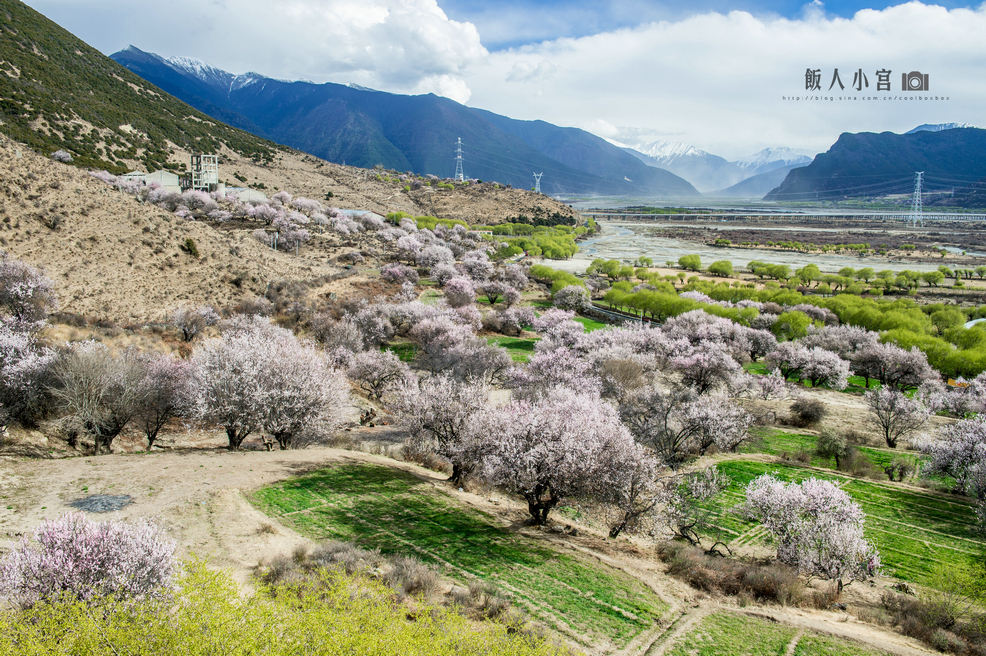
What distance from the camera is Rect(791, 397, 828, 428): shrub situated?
33.3 meters

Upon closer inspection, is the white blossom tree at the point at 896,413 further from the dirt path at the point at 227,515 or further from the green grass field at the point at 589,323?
the green grass field at the point at 589,323

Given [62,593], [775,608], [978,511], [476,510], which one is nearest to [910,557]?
[978,511]

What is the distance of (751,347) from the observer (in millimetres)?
47312

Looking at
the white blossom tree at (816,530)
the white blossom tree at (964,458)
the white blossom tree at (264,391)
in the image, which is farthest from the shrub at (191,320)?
the white blossom tree at (964,458)

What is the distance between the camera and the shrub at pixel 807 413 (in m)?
33.3

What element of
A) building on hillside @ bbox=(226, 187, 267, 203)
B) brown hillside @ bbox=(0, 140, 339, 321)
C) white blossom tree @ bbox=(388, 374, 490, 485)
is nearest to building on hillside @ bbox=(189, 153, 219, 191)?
building on hillside @ bbox=(226, 187, 267, 203)

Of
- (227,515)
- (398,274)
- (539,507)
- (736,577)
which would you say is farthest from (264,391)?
(398,274)

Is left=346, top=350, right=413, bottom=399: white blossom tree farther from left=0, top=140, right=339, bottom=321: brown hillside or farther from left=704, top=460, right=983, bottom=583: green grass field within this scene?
left=704, top=460, right=983, bottom=583: green grass field

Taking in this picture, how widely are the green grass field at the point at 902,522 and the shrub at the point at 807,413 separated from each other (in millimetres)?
8705

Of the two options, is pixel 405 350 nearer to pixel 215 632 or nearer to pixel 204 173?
pixel 215 632

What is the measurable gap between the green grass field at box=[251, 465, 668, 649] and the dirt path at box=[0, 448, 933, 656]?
0.59m

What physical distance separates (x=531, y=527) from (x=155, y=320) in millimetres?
33422

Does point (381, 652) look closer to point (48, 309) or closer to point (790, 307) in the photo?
point (48, 309)

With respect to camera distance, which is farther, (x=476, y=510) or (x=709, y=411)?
(x=709, y=411)
